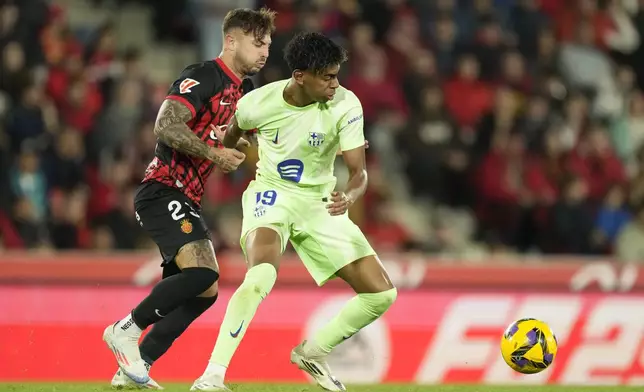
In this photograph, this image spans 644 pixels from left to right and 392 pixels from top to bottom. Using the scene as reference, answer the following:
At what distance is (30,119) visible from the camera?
1296 cm

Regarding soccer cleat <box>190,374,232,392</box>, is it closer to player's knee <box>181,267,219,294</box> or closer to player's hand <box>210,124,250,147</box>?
player's knee <box>181,267,219,294</box>

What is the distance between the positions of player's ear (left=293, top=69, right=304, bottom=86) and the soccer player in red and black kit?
55cm

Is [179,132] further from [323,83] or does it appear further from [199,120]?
[323,83]

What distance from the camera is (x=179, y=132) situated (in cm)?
761

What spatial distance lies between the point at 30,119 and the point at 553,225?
575 cm

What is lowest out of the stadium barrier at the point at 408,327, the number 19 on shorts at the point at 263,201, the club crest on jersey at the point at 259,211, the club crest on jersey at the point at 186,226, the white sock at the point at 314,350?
the stadium barrier at the point at 408,327

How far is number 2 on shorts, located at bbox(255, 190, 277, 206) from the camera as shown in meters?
7.82

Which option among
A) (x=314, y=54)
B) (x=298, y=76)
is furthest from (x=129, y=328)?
(x=314, y=54)

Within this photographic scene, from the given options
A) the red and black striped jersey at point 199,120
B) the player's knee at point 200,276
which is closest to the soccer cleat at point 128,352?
the player's knee at point 200,276

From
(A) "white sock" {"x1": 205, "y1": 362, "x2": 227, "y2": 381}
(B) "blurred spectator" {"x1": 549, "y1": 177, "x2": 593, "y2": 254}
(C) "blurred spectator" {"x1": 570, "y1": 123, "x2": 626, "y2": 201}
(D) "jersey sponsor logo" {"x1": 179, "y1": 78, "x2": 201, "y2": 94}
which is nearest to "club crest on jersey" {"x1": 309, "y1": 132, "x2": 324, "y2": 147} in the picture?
(D) "jersey sponsor logo" {"x1": 179, "y1": 78, "x2": 201, "y2": 94}

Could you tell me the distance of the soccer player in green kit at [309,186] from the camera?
7.61m

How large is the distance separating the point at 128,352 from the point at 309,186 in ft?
5.03

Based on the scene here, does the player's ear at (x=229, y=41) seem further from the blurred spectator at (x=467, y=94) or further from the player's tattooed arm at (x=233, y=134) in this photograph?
the blurred spectator at (x=467, y=94)

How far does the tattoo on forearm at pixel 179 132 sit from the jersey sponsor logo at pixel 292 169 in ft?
1.70
